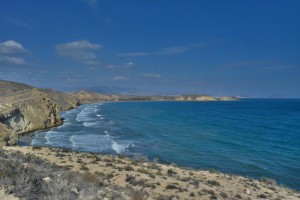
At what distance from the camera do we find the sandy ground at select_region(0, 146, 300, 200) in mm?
21156

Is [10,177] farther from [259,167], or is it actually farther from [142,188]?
A: [259,167]

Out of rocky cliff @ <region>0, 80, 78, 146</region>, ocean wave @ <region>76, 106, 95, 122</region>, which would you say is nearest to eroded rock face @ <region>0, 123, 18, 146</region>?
rocky cliff @ <region>0, 80, 78, 146</region>

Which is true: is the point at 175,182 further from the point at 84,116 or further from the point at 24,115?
the point at 84,116

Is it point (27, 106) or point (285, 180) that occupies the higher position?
point (27, 106)

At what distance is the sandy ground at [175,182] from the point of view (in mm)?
21156

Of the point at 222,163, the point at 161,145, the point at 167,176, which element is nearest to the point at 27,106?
the point at 161,145

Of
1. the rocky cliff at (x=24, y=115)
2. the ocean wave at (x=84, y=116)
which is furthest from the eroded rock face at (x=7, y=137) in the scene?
the ocean wave at (x=84, y=116)

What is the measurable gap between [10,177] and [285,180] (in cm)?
2666

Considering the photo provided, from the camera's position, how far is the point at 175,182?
23.2 meters

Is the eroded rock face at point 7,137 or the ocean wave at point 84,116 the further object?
the ocean wave at point 84,116

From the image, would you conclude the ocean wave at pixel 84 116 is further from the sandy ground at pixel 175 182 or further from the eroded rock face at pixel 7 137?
the sandy ground at pixel 175 182

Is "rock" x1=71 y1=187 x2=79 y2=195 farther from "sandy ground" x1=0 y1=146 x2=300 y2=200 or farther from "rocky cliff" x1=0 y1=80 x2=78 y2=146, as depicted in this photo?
"rocky cliff" x1=0 y1=80 x2=78 y2=146

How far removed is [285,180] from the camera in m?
32.5

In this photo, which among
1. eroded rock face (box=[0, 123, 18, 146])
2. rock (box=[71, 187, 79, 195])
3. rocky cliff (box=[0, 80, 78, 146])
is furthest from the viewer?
rocky cliff (box=[0, 80, 78, 146])
